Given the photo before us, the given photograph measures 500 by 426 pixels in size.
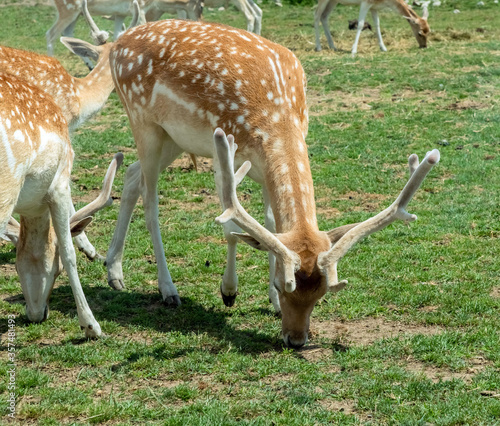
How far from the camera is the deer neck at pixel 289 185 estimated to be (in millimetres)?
4992

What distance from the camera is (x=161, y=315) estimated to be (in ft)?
19.3

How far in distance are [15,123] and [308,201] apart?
1.88m

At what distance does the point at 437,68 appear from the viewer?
13383 millimetres

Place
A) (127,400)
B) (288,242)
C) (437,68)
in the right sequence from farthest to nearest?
(437,68) < (288,242) < (127,400)

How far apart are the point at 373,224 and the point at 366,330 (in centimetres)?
99

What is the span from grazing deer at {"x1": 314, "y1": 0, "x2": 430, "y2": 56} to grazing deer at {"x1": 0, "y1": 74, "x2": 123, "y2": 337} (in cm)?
1115

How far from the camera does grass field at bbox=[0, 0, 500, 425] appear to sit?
4.43m

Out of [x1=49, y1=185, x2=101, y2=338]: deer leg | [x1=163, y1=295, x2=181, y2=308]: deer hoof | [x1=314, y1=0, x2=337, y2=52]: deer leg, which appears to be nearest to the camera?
[x1=49, y1=185, x2=101, y2=338]: deer leg

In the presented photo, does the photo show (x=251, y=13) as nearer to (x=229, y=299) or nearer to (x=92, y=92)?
(x=92, y=92)

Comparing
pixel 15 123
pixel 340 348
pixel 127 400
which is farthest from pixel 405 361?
pixel 15 123

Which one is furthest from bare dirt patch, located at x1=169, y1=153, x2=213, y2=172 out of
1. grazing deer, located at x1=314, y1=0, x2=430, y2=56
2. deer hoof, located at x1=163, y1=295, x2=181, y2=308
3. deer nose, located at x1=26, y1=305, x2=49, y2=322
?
grazing deer, located at x1=314, y1=0, x2=430, y2=56

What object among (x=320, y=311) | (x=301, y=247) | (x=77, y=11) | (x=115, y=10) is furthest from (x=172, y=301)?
(x=115, y=10)

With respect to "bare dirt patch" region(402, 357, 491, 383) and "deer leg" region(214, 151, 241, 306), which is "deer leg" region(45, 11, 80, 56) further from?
"bare dirt patch" region(402, 357, 491, 383)

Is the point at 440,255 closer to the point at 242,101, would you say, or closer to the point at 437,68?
the point at 242,101
